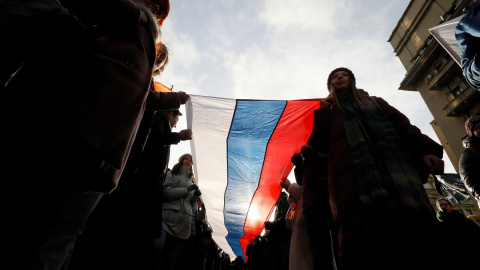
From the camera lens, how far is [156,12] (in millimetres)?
1687

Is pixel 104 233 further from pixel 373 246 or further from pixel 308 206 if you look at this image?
pixel 373 246

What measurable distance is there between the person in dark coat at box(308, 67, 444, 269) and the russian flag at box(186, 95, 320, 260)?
5.61 ft

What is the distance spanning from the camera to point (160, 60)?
6.21 feet

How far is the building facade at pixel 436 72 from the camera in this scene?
14859 millimetres

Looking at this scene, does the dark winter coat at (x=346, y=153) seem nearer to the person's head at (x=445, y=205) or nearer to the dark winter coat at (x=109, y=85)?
the dark winter coat at (x=109, y=85)

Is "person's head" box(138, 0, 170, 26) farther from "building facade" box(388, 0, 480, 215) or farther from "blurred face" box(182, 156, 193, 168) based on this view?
"building facade" box(388, 0, 480, 215)

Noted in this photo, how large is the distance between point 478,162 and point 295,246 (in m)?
2.22

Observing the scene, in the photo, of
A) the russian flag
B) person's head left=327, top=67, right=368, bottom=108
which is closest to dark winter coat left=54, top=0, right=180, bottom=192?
person's head left=327, top=67, right=368, bottom=108

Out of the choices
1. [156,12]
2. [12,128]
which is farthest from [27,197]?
[156,12]

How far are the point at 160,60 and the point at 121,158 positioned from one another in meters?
1.27

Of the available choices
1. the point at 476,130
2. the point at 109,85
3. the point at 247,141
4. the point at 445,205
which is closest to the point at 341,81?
the point at 247,141

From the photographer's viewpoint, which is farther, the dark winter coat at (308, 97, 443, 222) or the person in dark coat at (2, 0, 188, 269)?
the dark winter coat at (308, 97, 443, 222)

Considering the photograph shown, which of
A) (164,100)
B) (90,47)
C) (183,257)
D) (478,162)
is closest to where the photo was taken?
(90,47)

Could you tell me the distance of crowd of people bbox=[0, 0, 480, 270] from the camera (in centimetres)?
69
